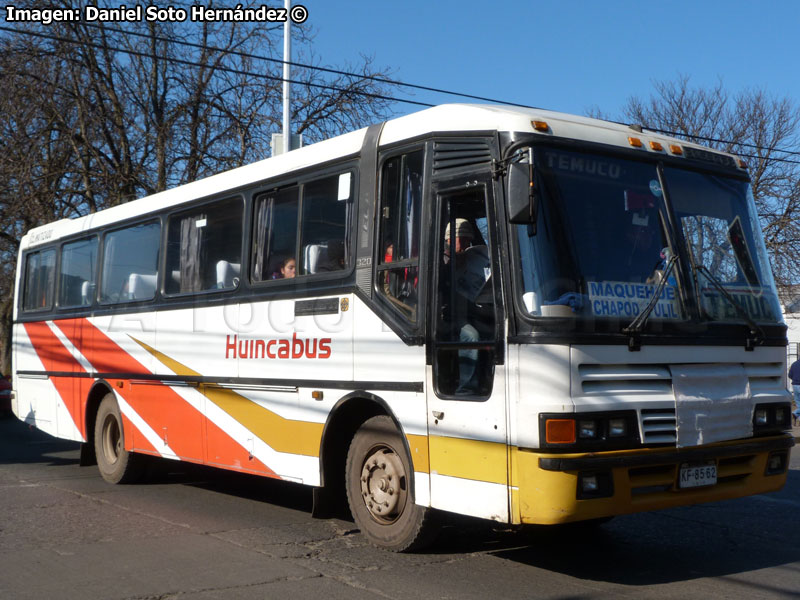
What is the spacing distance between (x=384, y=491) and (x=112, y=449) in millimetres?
5655

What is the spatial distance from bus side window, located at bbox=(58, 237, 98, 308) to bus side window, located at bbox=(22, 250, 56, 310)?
0.37 metres

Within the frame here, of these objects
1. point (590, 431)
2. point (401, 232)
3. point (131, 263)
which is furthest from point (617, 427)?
point (131, 263)

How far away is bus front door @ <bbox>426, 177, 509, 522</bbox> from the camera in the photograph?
19.9 feet

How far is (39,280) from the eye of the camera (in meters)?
13.7

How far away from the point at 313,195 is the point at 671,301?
3.27 meters

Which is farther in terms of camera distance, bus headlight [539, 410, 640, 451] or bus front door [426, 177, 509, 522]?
bus front door [426, 177, 509, 522]

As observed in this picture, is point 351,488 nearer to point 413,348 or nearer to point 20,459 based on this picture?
point 413,348

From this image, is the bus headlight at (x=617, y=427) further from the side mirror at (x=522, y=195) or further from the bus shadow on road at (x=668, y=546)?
the side mirror at (x=522, y=195)

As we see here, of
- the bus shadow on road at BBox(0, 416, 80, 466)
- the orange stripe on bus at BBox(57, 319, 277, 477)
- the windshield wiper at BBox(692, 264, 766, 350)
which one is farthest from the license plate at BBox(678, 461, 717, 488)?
the bus shadow on road at BBox(0, 416, 80, 466)

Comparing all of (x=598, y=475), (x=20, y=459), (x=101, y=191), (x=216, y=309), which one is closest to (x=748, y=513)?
(x=598, y=475)

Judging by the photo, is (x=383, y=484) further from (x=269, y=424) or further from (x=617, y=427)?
(x=617, y=427)

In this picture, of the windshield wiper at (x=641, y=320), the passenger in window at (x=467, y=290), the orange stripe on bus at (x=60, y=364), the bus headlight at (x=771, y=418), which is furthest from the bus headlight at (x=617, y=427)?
the orange stripe on bus at (x=60, y=364)

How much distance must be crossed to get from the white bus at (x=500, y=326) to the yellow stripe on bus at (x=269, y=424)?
3 cm

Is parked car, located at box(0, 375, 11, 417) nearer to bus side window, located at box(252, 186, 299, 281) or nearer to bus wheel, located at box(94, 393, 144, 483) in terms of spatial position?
bus wheel, located at box(94, 393, 144, 483)
